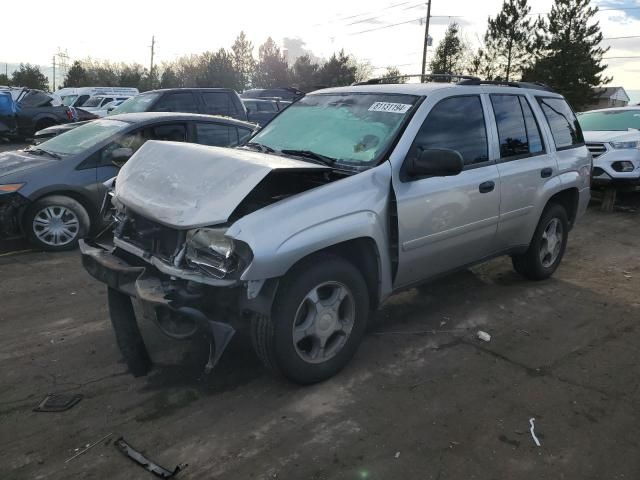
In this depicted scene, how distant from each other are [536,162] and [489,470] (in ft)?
10.3

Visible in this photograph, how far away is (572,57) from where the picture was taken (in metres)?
34.7

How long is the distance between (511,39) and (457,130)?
38470mm

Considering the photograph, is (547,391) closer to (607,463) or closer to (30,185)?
(607,463)

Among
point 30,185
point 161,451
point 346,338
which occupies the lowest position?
point 161,451

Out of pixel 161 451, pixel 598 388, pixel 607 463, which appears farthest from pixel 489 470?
pixel 161 451

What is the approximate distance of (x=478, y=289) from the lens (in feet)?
18.0

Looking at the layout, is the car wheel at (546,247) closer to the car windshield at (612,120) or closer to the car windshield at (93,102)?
the car windshield at (612,120)

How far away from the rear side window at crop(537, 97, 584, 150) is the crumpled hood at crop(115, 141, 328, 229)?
2977 millimetres

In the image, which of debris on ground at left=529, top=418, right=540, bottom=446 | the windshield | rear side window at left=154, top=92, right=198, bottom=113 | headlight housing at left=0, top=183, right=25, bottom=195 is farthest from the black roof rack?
the windshield

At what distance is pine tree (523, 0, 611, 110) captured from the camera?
34.8 m

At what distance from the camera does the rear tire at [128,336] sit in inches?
142

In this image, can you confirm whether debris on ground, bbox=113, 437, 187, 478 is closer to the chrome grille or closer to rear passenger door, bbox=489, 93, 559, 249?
rear passenger door, bbox=489, 93, 559, 249

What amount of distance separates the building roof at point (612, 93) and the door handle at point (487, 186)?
127 ft

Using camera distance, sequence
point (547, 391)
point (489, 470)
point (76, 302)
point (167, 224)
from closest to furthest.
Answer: point (489, 470), point (167, 224), point (547, 391), point (76, 302)
